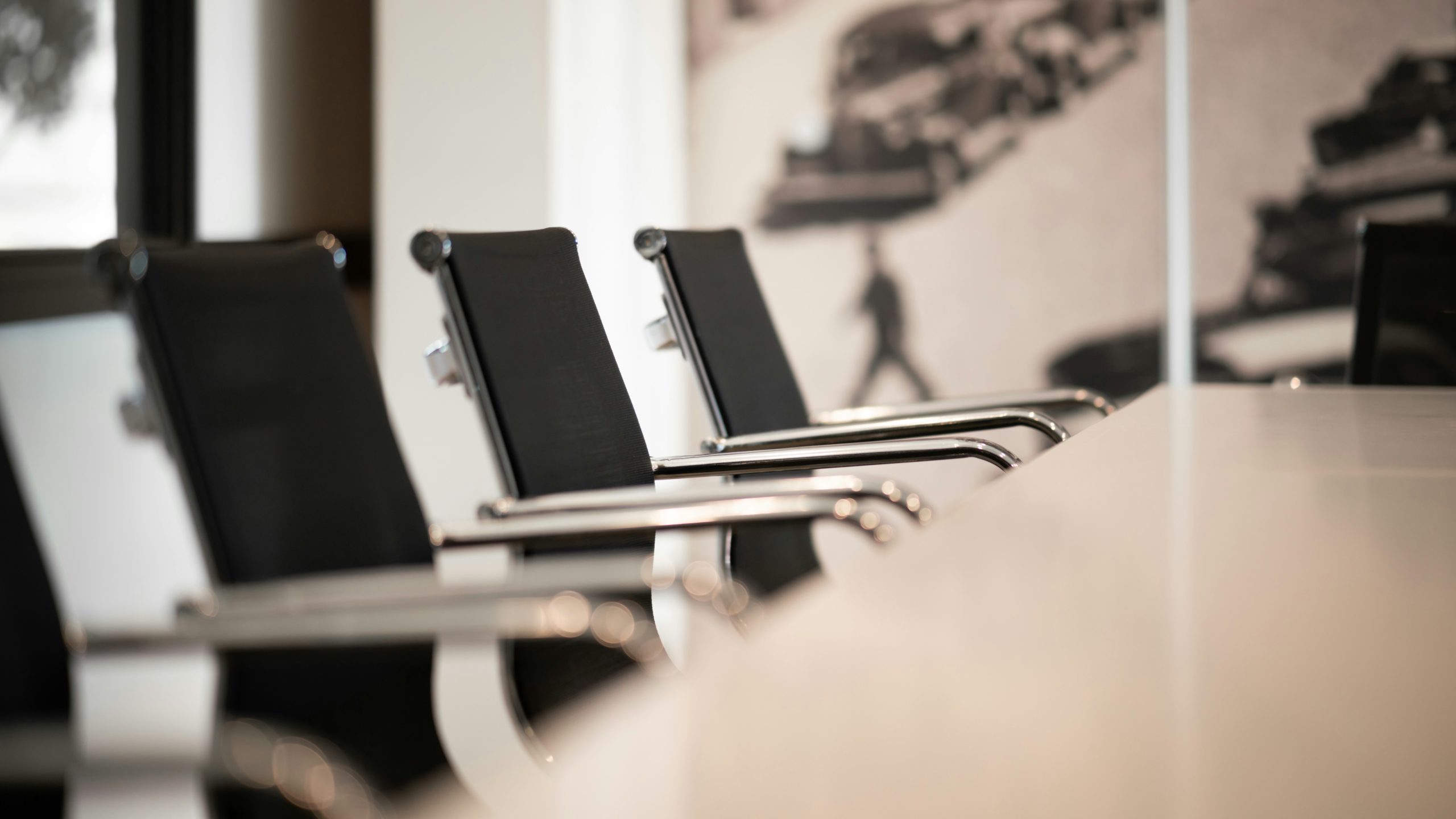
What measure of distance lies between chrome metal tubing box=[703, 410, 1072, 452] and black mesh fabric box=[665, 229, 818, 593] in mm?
69

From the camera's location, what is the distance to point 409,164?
3975mm

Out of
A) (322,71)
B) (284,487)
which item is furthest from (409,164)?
(284,487)

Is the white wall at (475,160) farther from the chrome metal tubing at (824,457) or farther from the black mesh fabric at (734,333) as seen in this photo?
the chrome metal tubing at (824,457)

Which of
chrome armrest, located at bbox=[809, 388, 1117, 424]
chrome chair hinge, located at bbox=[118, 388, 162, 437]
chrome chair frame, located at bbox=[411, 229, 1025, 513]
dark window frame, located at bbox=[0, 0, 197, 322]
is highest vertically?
dark window frame, located at bbox=[0, 0, 197, 322]

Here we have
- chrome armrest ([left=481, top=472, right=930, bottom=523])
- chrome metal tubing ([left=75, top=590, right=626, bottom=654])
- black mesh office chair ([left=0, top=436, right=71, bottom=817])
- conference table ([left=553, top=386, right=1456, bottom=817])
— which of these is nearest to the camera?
conference table ([left=553, top=386, right=1456, bottom=817])

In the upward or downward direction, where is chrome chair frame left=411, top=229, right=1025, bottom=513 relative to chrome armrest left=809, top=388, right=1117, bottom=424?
downward

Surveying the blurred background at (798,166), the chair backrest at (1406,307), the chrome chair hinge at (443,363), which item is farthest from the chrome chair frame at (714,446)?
the blurred background at (798,166)

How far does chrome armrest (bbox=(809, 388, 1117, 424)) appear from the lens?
2.26 m

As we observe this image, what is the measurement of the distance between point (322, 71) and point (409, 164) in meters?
0.68

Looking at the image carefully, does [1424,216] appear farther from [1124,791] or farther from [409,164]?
[1124,791]

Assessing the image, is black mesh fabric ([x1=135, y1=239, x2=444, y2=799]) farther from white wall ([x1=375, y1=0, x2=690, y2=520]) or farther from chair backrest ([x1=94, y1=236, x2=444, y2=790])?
white wall ([x1=375, y1=0, x2=690, y2=520])

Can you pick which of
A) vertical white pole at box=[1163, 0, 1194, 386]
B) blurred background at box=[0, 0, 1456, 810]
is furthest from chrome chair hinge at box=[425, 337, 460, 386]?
vertical white pole at box=[1163, 0, 1194, 386]

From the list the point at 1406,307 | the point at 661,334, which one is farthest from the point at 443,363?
the point at 1406,307

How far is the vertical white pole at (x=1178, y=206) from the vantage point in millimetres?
4125
